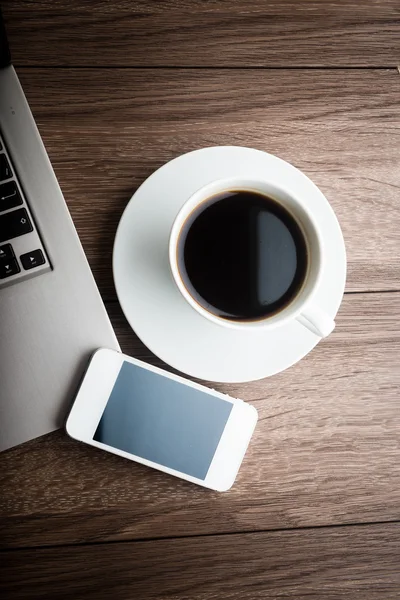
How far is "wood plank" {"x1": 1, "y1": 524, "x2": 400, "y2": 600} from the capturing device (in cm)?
55

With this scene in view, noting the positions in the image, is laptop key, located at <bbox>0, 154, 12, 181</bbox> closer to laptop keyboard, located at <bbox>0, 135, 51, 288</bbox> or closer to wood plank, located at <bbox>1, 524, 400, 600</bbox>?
laptop keyboard, located at <bbox>0, 135, 51, 288</bbox>

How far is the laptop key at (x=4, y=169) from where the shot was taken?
0.50m

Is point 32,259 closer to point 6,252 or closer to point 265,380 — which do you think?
point 6,252

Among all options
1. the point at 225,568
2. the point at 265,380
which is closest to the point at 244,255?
the point at 265,380

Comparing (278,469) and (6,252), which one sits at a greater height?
(6,252)

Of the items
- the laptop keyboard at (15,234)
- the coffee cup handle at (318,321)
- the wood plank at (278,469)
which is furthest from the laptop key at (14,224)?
the coffee cup handle at (318,321)

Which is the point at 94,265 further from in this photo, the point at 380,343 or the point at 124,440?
the point at 380,343

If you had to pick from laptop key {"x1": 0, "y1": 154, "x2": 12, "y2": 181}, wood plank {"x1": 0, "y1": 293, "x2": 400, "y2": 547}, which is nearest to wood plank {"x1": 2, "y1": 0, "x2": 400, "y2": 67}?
laptop key {"x1": 0, "y1": 154, "x2": 12, "y2": 181}

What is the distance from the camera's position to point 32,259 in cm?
51

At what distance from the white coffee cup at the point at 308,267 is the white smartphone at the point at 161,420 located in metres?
0.09

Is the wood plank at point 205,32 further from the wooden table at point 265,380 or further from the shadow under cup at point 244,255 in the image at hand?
the shadow under cup at point 244,255

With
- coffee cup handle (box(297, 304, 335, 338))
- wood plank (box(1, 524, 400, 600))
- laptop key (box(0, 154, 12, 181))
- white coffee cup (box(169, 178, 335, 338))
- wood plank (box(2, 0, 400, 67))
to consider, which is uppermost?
wood plank (box(2, 0, 400, 67))

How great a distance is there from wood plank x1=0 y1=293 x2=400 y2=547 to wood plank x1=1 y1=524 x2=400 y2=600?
13 mm

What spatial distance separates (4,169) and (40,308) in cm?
12
